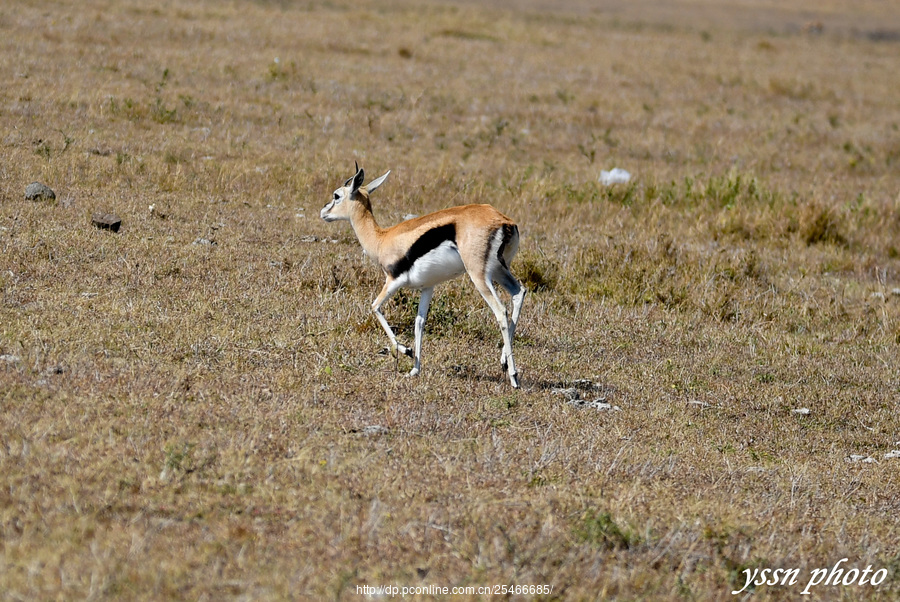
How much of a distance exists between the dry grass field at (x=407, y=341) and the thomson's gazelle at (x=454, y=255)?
0.55m

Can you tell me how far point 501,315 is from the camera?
25.5ft

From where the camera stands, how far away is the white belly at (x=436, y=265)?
763cm

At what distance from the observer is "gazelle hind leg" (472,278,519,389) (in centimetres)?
763

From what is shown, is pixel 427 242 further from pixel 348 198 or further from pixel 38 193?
pixel 38 193

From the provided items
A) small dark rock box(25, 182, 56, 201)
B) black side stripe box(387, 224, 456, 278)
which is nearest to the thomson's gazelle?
black side stripe box(387, 224, 456, 278)

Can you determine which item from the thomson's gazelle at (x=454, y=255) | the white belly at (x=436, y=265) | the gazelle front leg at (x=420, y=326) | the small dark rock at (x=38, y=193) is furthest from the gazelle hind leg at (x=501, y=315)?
the small dark rock at (x=38, y=193)

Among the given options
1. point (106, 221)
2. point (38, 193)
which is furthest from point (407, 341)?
point (38, 193)

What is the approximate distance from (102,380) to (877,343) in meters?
8.61

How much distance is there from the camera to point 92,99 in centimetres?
1661

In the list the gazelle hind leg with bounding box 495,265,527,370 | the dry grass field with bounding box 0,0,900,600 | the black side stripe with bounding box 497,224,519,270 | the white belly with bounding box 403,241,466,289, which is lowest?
the dry grass field with bounding box 0,0,900,600

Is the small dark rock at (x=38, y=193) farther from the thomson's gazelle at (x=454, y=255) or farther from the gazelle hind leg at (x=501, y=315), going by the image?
the gazelle hind leg at (x=501, y=315)

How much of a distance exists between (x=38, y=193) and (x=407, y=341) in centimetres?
533

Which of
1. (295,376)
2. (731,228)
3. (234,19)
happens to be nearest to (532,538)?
(295,376)

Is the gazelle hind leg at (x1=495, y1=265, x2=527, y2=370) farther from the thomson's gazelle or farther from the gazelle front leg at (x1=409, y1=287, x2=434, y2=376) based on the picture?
the gazelle front leg at (x1=409, y1=287, x2=434, y2=376)
